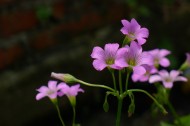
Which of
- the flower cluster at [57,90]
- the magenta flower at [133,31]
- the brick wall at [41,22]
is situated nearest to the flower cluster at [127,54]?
the magenta flower at [133,31]

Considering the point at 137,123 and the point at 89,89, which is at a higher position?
the point at 89,89

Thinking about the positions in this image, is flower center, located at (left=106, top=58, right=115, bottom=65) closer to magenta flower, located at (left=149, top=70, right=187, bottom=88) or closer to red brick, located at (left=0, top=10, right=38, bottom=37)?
magenta flower, located at (left=149, top=70, right=187, bottom=88)

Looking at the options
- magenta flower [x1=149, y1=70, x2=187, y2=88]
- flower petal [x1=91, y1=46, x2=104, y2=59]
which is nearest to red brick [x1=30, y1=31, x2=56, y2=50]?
magenta flower [x1=149, y1=70, x2=187, y2=88]

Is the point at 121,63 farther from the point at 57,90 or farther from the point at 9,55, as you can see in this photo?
the point at 9,55

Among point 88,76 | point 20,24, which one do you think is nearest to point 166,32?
point 88,76

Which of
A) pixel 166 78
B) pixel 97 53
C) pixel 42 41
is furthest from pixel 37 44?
pixel 97 53

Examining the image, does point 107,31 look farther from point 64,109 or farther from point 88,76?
point 64,109
